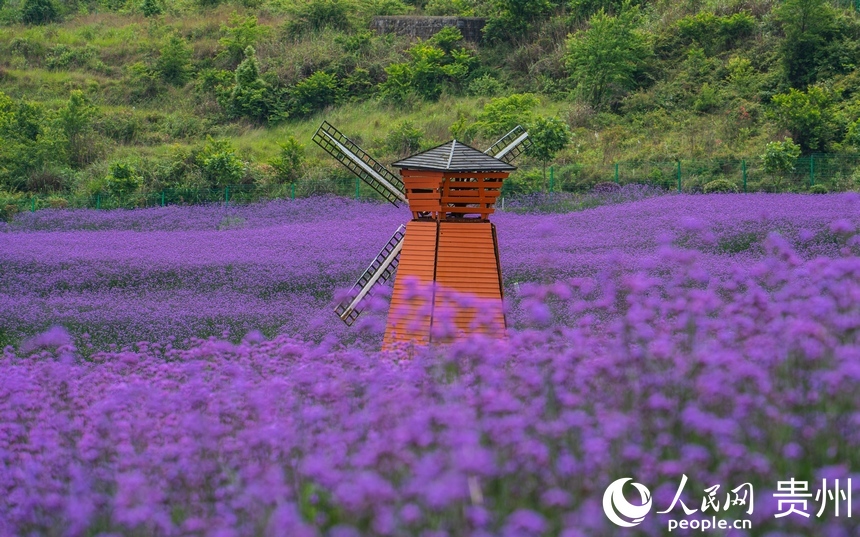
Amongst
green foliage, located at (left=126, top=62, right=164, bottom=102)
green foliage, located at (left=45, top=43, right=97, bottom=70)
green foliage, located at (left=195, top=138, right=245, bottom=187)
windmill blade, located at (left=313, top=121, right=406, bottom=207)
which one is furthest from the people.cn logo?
green foliage, located at (left=45, top=43, right=97, bottom=70)

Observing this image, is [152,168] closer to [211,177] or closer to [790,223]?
[211,177]

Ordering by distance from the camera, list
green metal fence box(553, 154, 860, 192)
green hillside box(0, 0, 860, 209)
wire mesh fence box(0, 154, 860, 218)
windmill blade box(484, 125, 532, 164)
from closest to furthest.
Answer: windmill blade box(484, 125, 532, 164)
green metal fence box(553, 154, 860, 192)
wire mesh fence box(0, 154, 860, 218)
green hillside box(0, 0, 860, 209)

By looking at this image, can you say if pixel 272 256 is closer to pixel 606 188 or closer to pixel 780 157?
pixel 606 188

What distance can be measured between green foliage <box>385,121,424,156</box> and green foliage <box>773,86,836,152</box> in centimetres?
1238

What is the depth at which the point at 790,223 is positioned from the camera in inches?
832

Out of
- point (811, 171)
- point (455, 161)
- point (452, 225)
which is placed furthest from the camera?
point (811, 171)

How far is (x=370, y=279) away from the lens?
48.5 ft

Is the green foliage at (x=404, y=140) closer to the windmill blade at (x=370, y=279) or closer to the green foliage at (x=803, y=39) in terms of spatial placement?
the green foliage at (x=803, y=39)

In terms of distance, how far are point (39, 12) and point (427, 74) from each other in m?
26.7

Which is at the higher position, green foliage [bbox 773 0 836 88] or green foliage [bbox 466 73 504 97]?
green foliage [bbox 773 0 836 88]

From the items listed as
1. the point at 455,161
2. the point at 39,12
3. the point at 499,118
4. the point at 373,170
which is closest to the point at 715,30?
the point at 499,118

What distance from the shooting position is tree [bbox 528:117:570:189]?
→ 105 ft

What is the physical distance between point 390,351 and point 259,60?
41.0m

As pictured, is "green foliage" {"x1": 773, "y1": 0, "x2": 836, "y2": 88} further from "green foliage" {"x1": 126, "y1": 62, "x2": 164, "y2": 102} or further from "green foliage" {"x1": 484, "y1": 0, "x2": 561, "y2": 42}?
"green foliage" {"x1": 126, "y1": 62, "x2": 164, "y2": 102}
